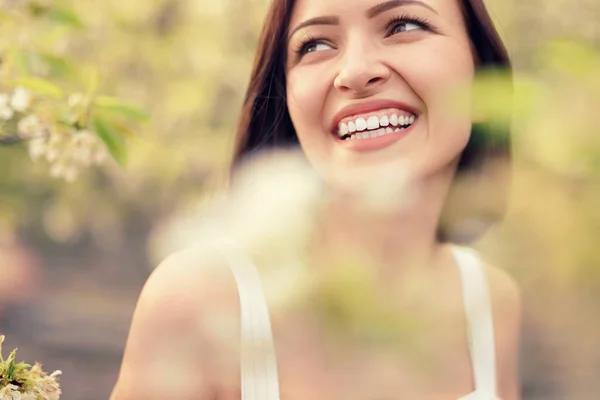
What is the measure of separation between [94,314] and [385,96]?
4.34m

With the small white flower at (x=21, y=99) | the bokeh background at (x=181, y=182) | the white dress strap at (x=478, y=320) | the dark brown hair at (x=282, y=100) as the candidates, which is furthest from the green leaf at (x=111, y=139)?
the white dress strap at (x=478, y=320)

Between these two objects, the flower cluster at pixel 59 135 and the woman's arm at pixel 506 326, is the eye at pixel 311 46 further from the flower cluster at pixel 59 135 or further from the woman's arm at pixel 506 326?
the woman's arm at pixel 506 326

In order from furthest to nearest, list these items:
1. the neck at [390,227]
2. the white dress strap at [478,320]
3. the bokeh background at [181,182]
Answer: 1. the white dress strap at [478,320]
2. the neck at [390,227]
3. the bokeh background at [181,182]

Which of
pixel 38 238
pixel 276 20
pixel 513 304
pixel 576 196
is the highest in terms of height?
pixel 38 238

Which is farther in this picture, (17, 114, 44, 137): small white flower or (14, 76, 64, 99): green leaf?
(17, 114, 44, 137): small white flower

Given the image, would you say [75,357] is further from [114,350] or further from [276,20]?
[276,20]

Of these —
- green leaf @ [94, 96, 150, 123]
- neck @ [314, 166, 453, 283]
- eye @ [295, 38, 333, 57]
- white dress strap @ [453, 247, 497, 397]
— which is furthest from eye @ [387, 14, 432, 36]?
white dress strap @ [453, 247, 497, 397]

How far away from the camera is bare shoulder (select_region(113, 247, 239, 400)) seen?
3.94 ft

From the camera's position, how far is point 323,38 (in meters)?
1.19

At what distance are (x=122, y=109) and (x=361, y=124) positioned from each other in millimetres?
417

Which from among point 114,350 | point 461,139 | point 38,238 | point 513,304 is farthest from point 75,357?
point 461,139

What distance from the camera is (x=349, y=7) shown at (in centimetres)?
114

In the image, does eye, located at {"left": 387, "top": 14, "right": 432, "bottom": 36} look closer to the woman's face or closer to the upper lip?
the woman's face

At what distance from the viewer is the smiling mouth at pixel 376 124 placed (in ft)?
3.62
